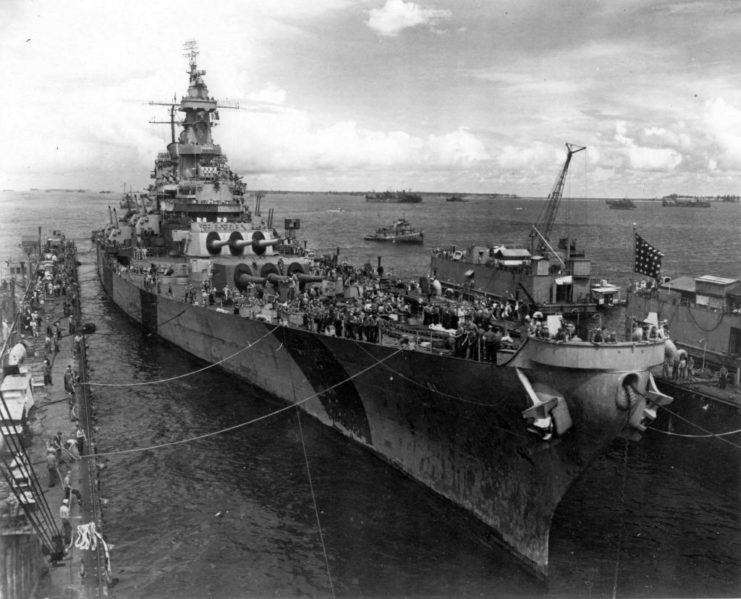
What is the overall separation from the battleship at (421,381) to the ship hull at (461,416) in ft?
0.09

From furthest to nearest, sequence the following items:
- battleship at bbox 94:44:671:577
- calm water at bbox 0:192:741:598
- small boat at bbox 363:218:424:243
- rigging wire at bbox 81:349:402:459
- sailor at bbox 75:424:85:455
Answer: small boat at bbox 363:218:424:243, rigging wire at bbox 81:349:402:459, sailor at bbox 75:424:85:455, calm water at bbox 0:192:741:598, battleship at bbox 94:44:671:577

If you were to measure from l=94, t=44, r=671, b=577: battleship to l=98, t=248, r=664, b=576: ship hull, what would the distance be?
0.09 ft

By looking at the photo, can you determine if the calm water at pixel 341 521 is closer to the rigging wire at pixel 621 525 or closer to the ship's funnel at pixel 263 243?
the rigging wire at pixel 621 525

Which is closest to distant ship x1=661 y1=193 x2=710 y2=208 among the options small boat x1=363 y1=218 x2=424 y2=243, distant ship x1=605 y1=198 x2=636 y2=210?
distant ship x1=605 y1=198 x2=636 y2=210

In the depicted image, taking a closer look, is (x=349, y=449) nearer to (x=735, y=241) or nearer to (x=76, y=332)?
(x=76, y=332)

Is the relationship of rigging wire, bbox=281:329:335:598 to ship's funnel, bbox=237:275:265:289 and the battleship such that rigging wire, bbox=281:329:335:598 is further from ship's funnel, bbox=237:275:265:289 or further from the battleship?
ship's funnel, bbox=237:275:265:289

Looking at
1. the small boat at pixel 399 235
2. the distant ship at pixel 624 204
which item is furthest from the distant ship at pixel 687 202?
the small boat at pixel 399 235

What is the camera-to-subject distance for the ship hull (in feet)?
36.4

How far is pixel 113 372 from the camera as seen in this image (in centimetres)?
2353

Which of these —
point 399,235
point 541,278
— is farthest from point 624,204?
point 541,278

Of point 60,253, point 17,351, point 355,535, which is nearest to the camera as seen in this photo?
point 355,535

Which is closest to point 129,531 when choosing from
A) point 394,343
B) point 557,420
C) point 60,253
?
point 394,343

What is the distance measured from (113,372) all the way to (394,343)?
1306cm

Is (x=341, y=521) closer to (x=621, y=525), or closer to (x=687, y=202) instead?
(x=621, y=525)
